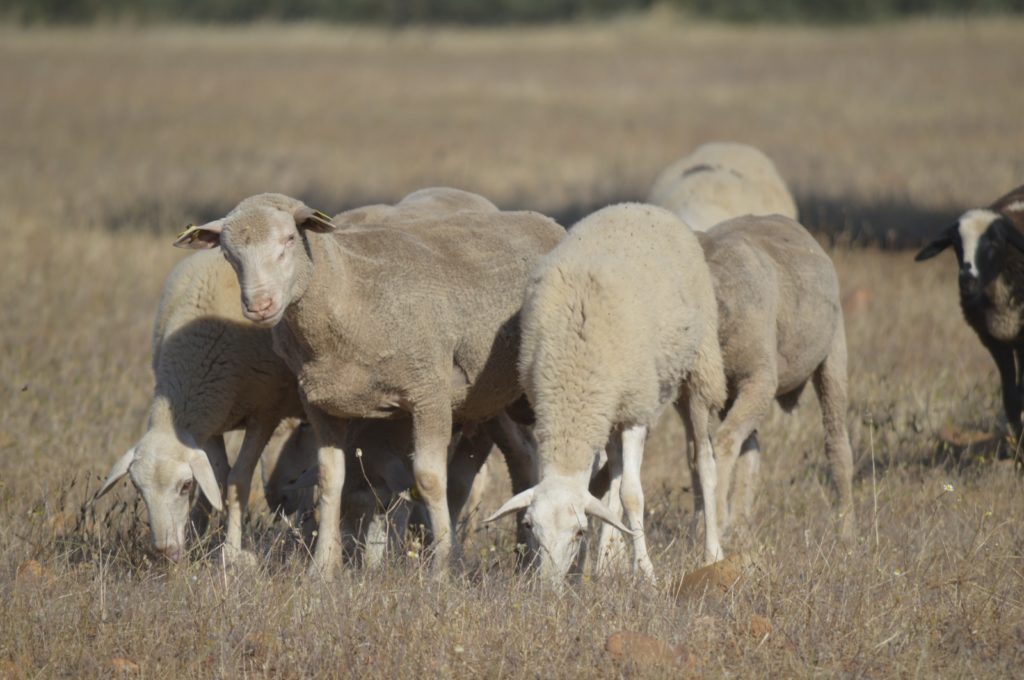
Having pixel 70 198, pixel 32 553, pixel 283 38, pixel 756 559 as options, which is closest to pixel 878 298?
pixel 756 559

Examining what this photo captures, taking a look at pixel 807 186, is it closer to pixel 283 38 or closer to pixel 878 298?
pixel 878 298

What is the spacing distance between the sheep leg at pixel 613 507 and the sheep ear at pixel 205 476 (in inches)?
69.9

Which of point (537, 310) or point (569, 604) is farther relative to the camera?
point (537, 310)

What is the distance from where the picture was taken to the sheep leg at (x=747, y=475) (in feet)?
24.2

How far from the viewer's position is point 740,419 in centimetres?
661

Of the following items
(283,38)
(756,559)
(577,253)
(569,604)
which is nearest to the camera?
(569,604)

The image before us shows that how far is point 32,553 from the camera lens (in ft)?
20.3

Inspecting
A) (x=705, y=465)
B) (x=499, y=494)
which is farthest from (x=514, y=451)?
(x=705, y=465)

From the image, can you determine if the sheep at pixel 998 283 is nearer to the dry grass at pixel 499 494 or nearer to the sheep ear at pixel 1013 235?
the sheep ear at pixel 1013 235

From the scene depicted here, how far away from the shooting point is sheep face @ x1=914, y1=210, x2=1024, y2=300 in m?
8.63

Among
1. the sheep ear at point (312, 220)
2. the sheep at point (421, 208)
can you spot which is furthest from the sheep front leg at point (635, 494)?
Answer: the sheep at point (421, 208)

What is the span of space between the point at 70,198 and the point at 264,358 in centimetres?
1090

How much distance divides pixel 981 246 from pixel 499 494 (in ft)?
11.5

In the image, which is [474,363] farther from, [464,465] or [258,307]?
[258,307]
